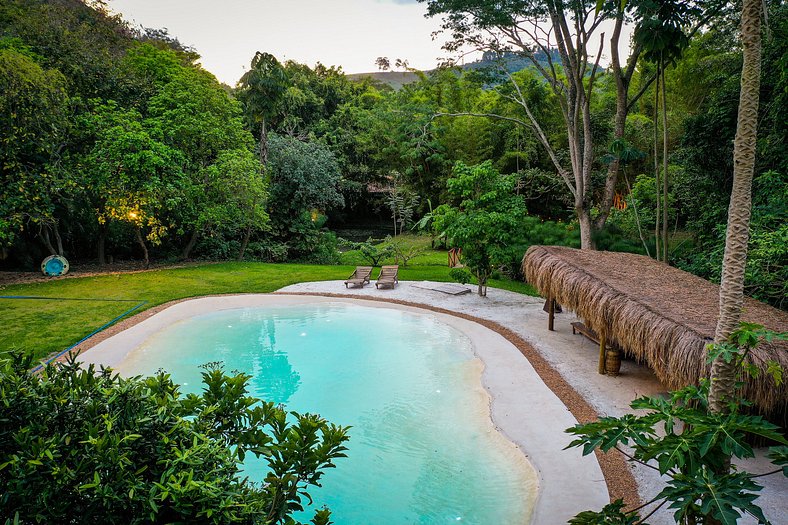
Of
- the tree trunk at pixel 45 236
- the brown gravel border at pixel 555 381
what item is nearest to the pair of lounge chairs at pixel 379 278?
the brown gravel border at pixel 555 381

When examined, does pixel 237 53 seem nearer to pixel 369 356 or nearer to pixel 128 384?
pixel 369 356

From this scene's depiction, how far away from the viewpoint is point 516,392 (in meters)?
7.46

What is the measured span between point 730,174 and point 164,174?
1734 cm

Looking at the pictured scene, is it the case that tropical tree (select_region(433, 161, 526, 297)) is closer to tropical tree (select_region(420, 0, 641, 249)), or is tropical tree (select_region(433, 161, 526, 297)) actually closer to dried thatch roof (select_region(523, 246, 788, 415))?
dried thatch roof (select_region(523, 246, 788, 415))

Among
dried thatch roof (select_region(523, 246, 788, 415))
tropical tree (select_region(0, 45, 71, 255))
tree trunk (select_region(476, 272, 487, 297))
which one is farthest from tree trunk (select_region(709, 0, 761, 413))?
tropical tree (select_region(0, 45, 71, 255))

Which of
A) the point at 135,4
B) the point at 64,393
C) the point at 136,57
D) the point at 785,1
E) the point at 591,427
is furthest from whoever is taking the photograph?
the point at 135,4

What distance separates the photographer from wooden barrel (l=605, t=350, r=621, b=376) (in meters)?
7.98

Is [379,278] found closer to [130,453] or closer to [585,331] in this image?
[585,331]

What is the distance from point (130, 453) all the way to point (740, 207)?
4295 mm

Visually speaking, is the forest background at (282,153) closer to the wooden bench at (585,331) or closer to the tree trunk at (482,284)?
the tree trunk at (482,284)

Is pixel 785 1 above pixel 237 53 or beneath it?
beneath

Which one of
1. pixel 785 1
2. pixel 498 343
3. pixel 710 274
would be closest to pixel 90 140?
pixel 498 343

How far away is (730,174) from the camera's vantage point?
1130cm

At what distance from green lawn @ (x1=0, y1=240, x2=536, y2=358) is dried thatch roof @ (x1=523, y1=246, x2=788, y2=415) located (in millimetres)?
4997
